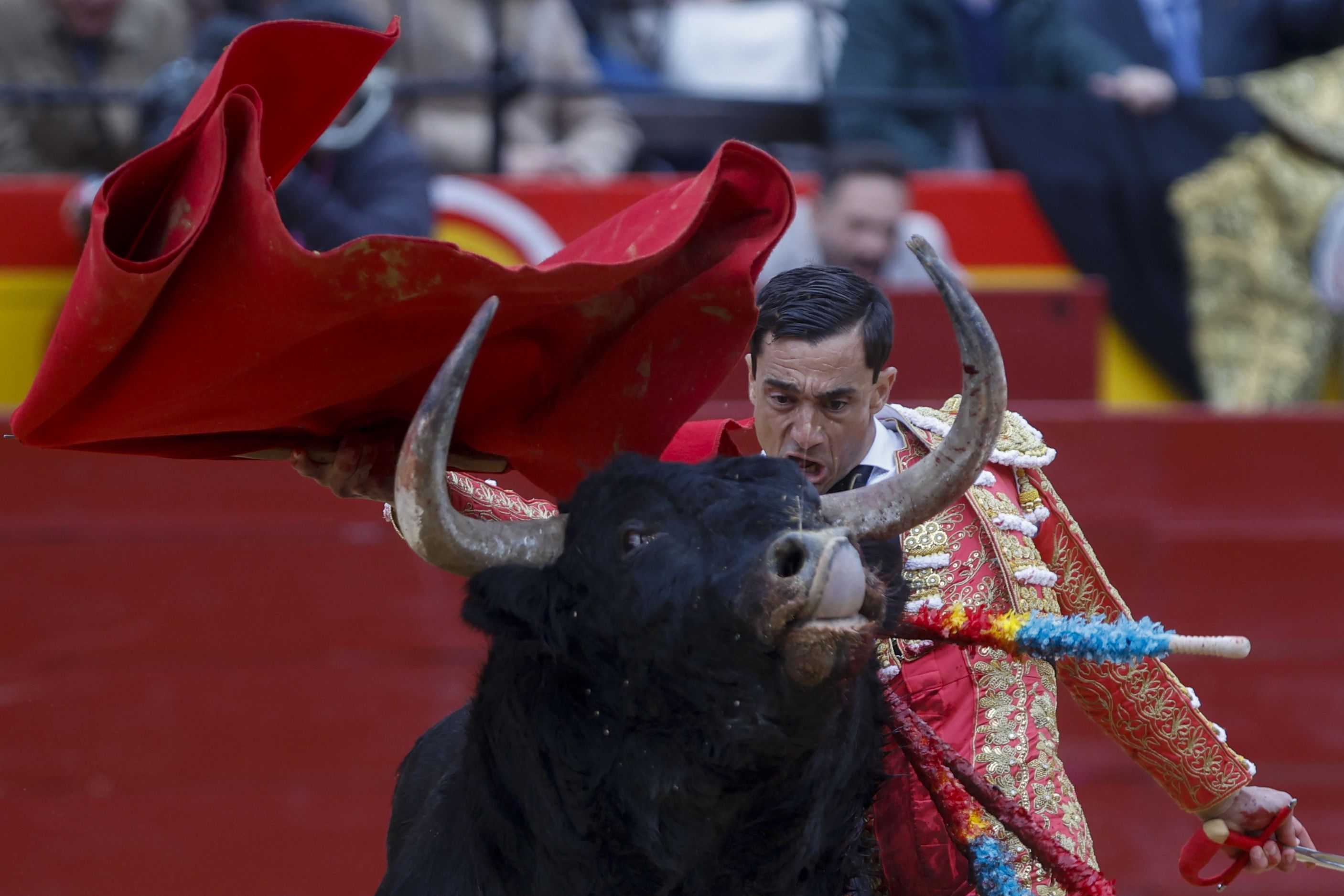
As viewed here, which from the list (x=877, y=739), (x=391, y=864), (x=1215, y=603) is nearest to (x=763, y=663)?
(x=877, y=739)

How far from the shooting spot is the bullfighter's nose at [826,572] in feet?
5.64

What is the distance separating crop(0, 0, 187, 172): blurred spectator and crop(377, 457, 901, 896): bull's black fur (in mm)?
3698

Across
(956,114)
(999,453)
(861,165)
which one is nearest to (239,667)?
(861,165)

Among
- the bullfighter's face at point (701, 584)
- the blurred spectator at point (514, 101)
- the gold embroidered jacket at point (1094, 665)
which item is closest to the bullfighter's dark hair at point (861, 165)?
the blurred spectator at point (514, 101)

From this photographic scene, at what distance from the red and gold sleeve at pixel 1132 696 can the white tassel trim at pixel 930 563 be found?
17 cm

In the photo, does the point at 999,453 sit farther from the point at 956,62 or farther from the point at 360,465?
the point at 956,62

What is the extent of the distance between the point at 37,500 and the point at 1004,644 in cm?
351

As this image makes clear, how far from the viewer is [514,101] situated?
5484 millimetres

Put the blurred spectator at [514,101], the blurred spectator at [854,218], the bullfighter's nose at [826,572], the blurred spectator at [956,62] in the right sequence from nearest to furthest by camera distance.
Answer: the bullfighter's nose at [826,572]
the blurred spectator at [854,218]
the blurred spectator at [514,101]
the blurred spectator at [956,62]

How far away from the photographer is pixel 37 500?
4.82m

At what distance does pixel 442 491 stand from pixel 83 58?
3.99 metres

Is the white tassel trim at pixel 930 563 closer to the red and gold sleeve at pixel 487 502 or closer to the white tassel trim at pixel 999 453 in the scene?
the white tassel trim at pixel 999 453

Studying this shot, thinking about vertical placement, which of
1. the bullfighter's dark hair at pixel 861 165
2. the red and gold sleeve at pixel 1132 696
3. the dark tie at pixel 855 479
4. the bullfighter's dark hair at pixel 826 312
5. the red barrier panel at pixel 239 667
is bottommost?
the red barrier panel at pixel 239 667

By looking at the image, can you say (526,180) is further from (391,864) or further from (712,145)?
(391,864)
